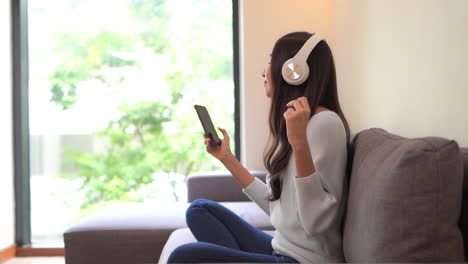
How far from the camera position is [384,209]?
110 cm

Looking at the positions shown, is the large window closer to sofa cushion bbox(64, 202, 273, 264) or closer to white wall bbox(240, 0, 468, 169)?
white wall bbox(240, 0, 468, 169)

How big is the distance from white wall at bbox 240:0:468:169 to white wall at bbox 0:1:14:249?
1552 mm

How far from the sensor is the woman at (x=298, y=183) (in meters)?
1.31

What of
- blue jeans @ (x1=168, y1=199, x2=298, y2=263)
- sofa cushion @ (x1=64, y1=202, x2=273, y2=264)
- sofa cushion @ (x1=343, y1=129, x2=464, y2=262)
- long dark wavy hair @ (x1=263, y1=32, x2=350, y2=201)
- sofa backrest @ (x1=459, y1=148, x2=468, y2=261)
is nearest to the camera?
sofa cushion @ (x1=343, y1=129, x2=464, y2=262)

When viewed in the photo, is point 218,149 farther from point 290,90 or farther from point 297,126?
point 297,126

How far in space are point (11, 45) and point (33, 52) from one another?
0.56 ft

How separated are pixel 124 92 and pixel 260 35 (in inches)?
41.0

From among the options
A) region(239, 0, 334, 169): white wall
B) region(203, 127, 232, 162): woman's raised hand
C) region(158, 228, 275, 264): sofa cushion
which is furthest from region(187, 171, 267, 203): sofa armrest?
region(203, 127, 232, 162): woman's raised hand

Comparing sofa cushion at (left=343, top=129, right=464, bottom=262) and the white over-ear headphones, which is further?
the white over-ear headphones

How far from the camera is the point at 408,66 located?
2.01 m

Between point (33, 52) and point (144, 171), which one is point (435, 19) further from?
point (33, 52)

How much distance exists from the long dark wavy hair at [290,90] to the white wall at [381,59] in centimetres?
37

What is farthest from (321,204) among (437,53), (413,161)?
(437,53)

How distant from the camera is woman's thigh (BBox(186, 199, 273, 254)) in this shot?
1691 mm
